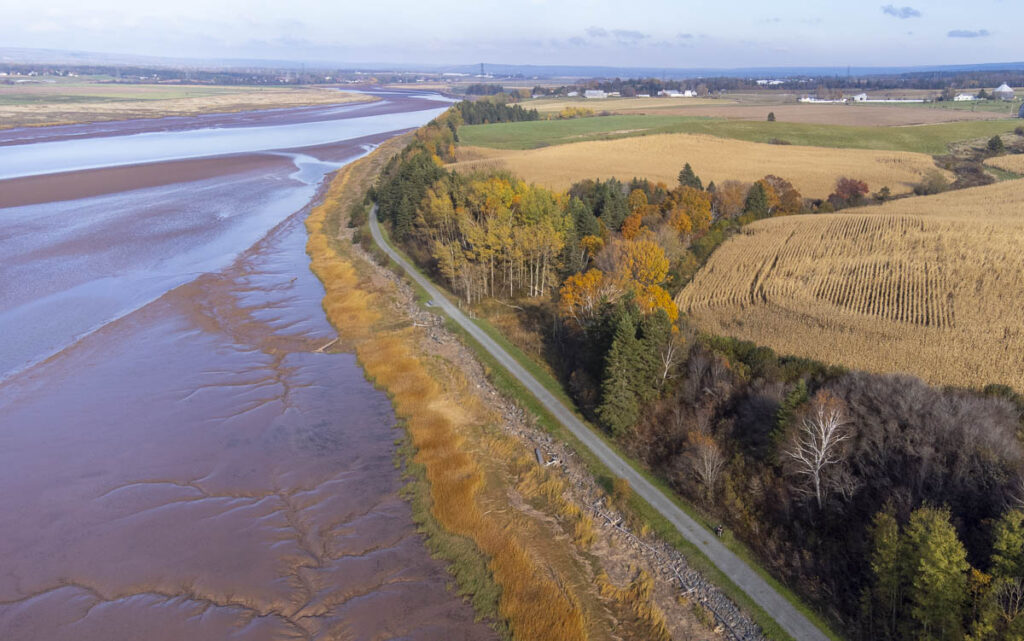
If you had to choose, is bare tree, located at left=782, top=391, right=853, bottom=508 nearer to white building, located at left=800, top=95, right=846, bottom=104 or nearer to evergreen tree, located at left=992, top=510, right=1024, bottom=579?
evergreen tree, located at left=992, top=510, right=1024, bottom=579

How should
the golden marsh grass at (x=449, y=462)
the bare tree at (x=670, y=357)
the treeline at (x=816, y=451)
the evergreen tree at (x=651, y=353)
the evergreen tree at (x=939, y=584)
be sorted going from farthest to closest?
1. the bare tree at (x=670, y=357)
2. the evergreen tree at (x=651, y=353)
3. the golden marsh grass at (x=449, y=462)
4. the treeline at (x=816, y=451)
5. the evergreen tree at (x=939, y=584)

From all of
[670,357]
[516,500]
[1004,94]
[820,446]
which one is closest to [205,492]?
[516,500]

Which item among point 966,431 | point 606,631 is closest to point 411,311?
point 606,631

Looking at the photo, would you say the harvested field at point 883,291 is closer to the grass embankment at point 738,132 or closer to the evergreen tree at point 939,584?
the evergreen tree at point 939,584

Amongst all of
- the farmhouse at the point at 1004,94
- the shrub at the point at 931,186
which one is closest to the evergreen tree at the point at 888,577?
the shrub at the point at 931,186

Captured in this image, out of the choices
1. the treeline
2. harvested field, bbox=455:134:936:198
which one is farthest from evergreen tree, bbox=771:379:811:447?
harvested field, bbox=455:134:936:198

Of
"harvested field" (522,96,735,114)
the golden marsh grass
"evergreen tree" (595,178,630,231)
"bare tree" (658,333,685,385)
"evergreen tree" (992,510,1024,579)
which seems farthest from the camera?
"harvested field" (522,96,735,114)
